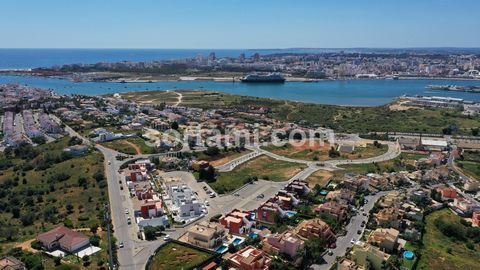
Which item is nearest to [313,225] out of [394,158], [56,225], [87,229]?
[87,229]

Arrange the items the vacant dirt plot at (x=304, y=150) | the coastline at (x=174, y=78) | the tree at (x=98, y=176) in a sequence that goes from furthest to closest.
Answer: the coastline at (x=174, y=78), the vacant dirt plot at (x=304, y=150), the tree at (x=98, y=176)

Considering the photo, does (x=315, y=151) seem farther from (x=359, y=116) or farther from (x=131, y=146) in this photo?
(x=359, y=116)

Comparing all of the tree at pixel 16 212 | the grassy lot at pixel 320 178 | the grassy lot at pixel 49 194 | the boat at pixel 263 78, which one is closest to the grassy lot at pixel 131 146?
the grassy lot at pixel 49 194

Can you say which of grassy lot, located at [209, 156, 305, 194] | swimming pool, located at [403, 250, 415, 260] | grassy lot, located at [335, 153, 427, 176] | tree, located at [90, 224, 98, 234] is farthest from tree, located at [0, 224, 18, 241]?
grassy lot, located at [335, 153, 427, 176]

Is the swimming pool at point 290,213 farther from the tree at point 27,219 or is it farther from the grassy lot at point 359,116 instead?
the grassy lot at point 359,116

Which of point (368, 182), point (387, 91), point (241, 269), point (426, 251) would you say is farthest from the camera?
point (387, 91)

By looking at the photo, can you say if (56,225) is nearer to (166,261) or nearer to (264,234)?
(166,261)

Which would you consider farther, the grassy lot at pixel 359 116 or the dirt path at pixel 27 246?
the grassy lot at pixel 359 116
